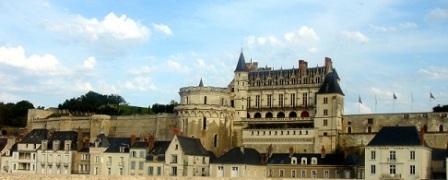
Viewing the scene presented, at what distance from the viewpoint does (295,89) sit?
68125mm

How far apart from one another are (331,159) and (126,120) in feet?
96.3

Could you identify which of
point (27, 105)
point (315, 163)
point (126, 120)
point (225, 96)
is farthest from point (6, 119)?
point (315, 163)

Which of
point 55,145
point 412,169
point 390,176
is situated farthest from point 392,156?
point 55,145

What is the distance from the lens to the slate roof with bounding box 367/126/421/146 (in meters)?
43.8

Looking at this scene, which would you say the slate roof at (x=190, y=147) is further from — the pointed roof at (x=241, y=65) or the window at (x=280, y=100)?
the pointed roof at (x=241, y=65)

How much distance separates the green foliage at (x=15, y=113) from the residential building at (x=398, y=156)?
57.4m

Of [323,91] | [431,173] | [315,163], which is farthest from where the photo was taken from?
[323,91]

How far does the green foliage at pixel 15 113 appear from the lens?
92750 mm

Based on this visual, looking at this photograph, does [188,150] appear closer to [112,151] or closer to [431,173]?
[112,151]

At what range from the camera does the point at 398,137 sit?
4444 cm

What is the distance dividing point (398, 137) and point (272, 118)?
22.6m

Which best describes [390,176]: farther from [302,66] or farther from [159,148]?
[302,66]

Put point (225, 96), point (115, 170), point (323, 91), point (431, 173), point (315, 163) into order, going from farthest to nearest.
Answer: point (225, 96), point (323, 91), point (115, 170), point (315, 163), point (431, 173)

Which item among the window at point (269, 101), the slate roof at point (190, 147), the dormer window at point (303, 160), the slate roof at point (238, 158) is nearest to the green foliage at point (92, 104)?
the window at point (269, 101)
